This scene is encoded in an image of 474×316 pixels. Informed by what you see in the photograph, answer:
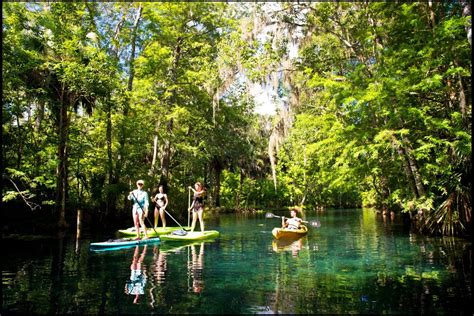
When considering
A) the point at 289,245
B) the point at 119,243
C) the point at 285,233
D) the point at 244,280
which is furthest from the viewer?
the point at 285,233

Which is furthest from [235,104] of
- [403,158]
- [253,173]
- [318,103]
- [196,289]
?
[196,289]

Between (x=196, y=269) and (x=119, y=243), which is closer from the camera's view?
(x=196, y=269)

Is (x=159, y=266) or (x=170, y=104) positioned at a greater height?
(x=170, y=104)

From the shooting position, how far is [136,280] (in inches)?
296

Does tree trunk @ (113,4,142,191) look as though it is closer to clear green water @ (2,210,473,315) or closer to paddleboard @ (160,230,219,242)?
paddleboard @ (160,230,219,242)

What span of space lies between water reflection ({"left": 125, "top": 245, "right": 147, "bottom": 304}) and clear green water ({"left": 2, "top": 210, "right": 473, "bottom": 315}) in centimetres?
7

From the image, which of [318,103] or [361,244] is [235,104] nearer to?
[318,103]

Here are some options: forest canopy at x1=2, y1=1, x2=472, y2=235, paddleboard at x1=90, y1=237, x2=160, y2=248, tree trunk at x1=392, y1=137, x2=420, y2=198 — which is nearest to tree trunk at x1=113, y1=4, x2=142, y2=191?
forest canopy at x1=2, y1=1, x2=472, y2=235

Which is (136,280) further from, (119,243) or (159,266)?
(119,243)

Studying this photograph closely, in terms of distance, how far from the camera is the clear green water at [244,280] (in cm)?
570

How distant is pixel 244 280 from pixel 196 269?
5.22ft

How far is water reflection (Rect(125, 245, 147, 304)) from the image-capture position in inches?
257

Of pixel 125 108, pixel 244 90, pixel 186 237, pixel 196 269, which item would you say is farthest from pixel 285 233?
pixel 125 108

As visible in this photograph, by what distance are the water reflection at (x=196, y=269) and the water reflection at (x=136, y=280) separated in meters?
0.87
